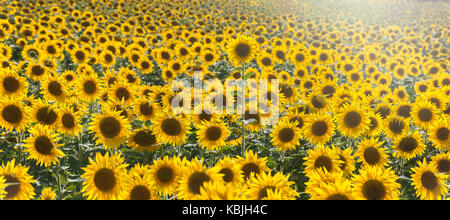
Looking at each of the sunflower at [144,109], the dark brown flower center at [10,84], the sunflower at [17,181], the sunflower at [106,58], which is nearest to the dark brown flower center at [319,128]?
the sunflower at [144,109]

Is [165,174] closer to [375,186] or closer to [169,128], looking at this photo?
[169,128]

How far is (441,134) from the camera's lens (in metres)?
4.98

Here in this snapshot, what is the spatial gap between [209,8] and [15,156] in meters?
22.7

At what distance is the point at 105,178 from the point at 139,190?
38 cm

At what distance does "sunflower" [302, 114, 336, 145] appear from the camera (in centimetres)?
480

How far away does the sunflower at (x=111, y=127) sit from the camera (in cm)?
415

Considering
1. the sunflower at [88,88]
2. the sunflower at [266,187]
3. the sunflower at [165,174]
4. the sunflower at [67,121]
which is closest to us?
the sunflower at [266,187]

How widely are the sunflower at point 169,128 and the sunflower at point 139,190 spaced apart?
4.83ft

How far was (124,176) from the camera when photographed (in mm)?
2822

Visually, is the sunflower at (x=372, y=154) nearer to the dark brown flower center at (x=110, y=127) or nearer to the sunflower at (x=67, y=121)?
the dark brown flower center at (x=110, y=127)

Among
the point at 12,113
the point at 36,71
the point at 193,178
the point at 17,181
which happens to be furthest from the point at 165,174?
the point at 36,71

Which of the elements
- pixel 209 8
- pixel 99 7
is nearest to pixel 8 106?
pixel 99 7

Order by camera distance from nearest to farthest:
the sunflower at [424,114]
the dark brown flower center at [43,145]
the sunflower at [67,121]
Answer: the dark brown flower center at [43,145], the sunflower at [67,121], the sunflower at [424,114]

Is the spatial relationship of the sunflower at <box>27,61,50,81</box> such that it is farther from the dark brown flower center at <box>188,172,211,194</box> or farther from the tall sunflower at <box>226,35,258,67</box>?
the dark brown flower center at <box>188,172,211,194</box>
